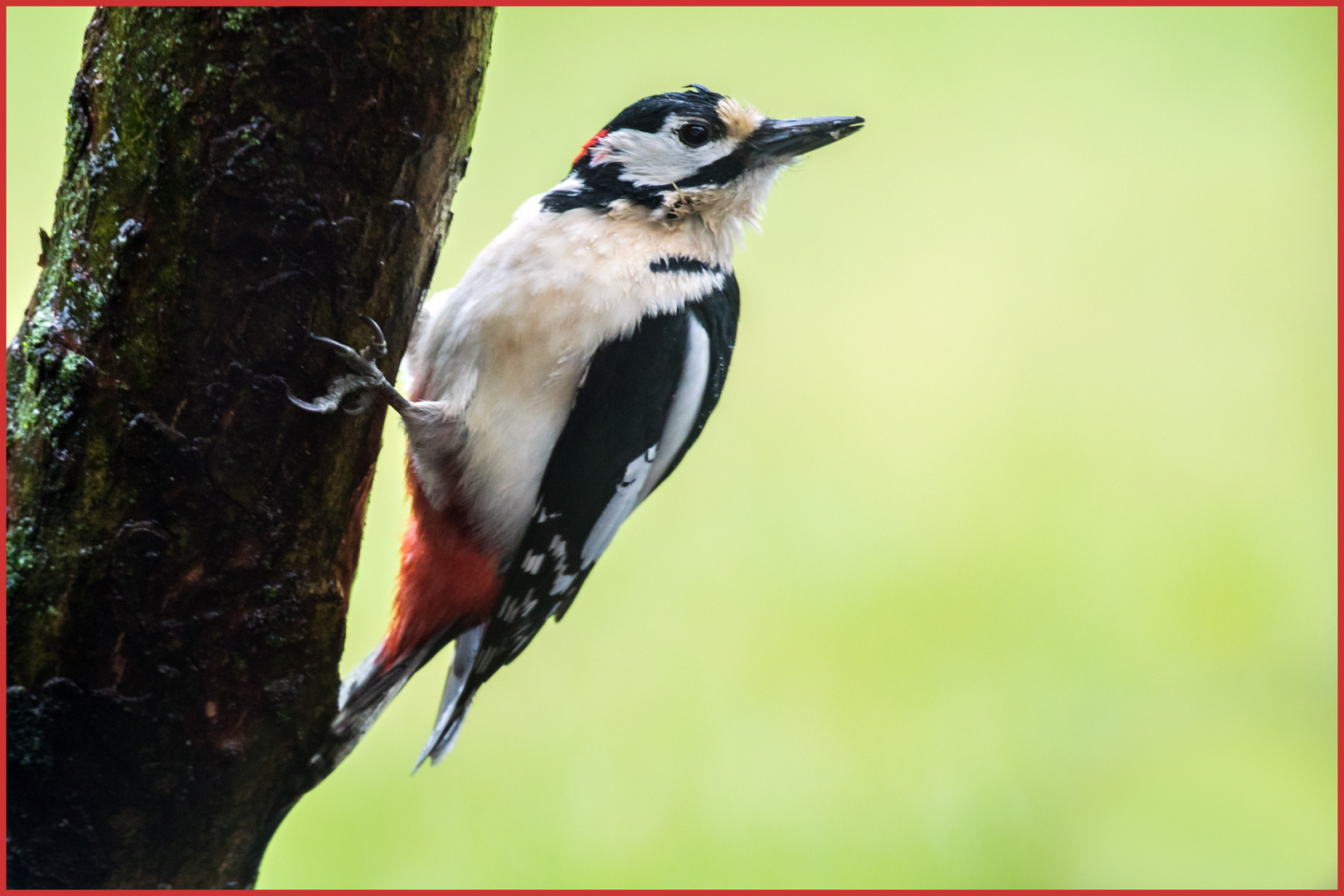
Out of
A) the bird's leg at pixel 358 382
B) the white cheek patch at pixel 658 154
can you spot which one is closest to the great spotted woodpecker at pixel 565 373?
the white cheek patch at pixel 658 154

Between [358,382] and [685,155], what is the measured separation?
2.05 feet

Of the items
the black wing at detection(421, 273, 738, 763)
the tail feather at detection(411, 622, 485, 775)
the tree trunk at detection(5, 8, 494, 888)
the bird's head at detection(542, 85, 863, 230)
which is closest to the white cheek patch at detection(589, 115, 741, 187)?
the bird's head at detection(542, 85, 863, 230)

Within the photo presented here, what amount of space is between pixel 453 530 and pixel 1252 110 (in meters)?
2.41

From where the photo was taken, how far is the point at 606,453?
1365 mm

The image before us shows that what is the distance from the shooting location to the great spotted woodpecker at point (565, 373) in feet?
4.29

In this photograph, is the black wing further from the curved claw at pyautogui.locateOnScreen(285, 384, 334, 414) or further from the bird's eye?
the curved claw at pyautogui.locateOnScreen(285, 384, 334, 414)

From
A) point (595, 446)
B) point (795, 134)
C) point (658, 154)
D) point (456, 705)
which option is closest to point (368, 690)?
point (456, 705)

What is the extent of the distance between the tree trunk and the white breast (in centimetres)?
18

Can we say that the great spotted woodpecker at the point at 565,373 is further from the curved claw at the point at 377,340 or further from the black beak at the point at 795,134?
the curved claw at the point at 377,340

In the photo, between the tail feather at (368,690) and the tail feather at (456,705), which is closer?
the tail feather at (368,690)

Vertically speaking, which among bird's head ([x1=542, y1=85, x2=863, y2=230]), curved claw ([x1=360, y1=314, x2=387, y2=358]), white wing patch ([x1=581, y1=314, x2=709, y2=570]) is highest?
bird's head ([x1=542, y1=85, x2=863, y2=230])

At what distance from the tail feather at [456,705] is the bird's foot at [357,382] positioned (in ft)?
1.67

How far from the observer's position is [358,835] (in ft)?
7.23

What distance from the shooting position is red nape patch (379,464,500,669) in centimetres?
141
